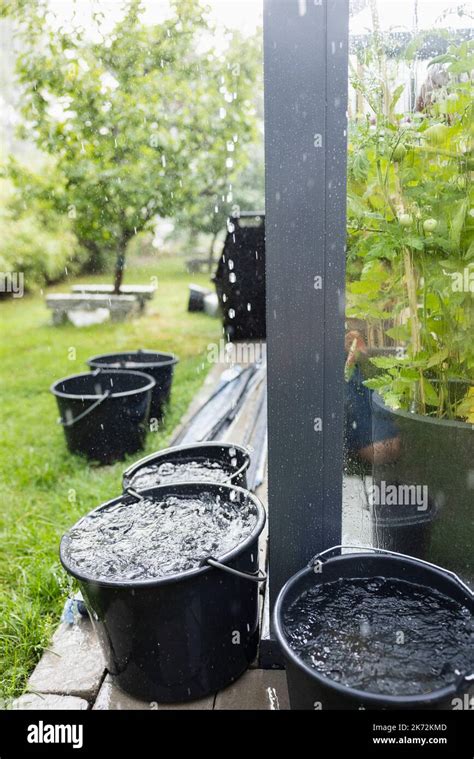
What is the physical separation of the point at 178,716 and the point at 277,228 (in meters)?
1.21

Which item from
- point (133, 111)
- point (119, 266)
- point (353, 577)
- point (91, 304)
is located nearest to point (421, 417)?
point (353, 577)

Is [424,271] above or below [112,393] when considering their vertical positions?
above

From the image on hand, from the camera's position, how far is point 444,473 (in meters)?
Answer: 1.53

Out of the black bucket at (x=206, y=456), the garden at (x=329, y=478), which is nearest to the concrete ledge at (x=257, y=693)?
the garden at (x=329, y=478)

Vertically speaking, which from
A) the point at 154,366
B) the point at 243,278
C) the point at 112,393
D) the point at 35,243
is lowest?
the point at 112,393

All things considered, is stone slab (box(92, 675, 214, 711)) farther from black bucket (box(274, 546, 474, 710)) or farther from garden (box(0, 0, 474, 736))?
black bucket (box(274, 546, 474, 710))

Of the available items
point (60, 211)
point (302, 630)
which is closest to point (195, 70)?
point (60, 211)

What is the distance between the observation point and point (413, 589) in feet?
4.62

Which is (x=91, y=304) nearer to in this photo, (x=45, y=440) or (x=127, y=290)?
(x=127, y=290)

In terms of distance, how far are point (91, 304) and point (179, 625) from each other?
19.2ft

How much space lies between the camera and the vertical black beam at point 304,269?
4.21 feet

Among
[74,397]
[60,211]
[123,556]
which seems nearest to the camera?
[123,556]

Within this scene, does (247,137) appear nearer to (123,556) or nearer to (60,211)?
(60,211)

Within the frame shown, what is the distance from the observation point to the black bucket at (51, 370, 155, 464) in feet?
10.1
